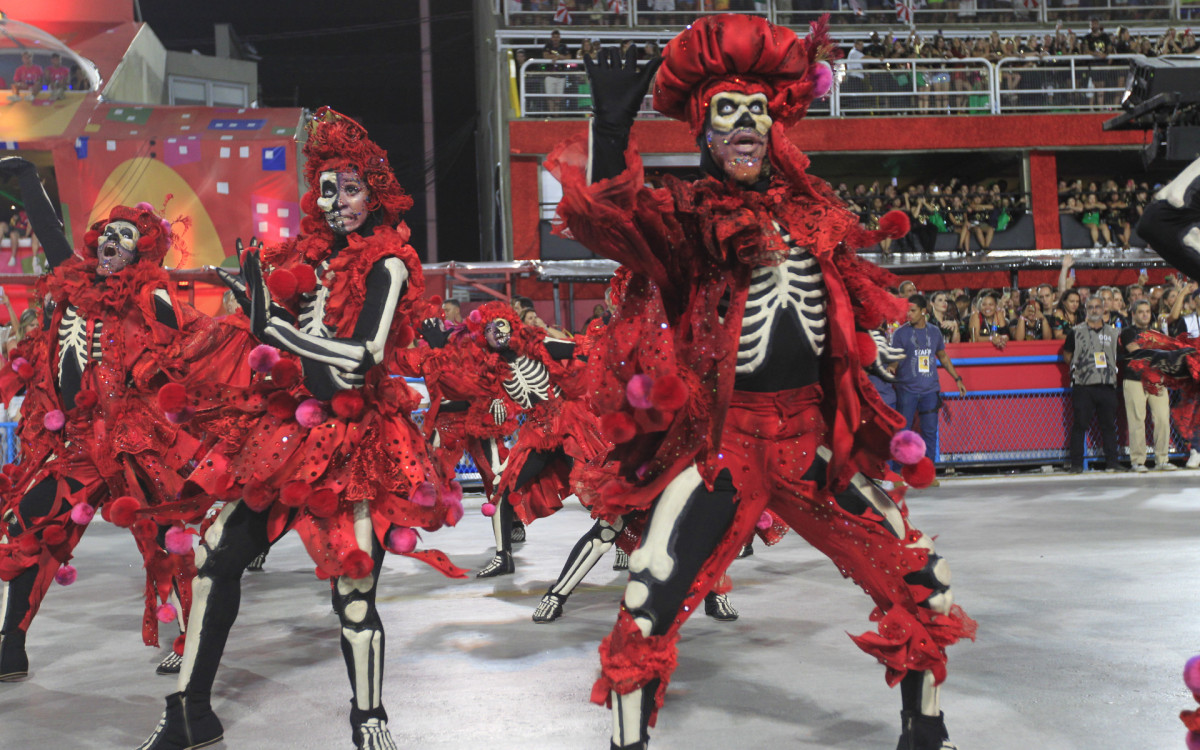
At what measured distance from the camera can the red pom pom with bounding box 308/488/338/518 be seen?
138 inches

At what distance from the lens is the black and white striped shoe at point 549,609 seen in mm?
5617

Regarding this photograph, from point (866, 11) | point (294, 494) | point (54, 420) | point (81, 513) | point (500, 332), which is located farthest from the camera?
point (866, 11)

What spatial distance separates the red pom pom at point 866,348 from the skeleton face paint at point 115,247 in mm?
3323

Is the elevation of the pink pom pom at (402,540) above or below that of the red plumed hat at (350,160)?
below

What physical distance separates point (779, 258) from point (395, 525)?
5.39 ft

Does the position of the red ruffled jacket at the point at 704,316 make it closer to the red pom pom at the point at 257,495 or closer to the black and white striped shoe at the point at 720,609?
the red pom pom at the point at 257,495

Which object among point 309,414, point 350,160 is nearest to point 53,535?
point 309,414

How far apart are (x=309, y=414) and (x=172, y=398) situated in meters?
0.56

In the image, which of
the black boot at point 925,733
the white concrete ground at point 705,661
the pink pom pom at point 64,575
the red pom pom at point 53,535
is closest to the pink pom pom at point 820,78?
the black boot at point 925,733

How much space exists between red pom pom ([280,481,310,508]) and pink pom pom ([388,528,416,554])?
0.34 m

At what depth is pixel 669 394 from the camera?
2859 millimetres

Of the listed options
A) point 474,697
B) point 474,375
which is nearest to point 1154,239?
point 474,697

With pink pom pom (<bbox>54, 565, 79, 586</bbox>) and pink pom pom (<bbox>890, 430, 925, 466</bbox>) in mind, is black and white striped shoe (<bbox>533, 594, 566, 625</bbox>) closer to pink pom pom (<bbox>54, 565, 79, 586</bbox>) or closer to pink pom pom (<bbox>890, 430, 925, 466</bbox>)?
pink pom pom (<bbox>54, 565, 79, 586</bbox>)

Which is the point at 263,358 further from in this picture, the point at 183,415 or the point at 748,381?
the point at 748,381
